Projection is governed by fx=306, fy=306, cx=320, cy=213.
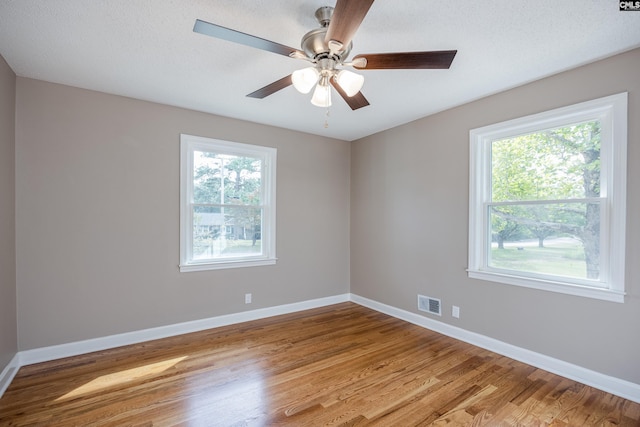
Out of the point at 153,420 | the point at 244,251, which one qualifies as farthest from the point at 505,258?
the point at 153,420

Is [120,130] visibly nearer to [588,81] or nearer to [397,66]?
[397,66]

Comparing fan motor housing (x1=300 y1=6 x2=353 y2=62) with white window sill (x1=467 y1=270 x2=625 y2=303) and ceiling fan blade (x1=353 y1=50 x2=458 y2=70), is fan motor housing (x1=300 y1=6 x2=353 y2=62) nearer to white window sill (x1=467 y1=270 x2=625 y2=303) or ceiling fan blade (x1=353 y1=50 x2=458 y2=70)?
ceiling fan blade (x1=353 y1=50 x2=458 y2=70)

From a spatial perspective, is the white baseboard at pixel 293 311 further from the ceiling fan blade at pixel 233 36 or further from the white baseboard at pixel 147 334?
the ceiling fan blade at pixel 233 36

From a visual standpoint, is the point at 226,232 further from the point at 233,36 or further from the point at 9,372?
the point at 233,36

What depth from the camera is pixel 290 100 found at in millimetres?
3246

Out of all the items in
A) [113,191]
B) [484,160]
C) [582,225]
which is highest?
[484,160]

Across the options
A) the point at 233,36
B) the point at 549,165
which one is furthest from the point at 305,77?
the point at 549,165

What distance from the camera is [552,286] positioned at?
2654 mm

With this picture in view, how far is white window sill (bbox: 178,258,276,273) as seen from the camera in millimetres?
3510

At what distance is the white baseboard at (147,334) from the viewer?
2.79 metres

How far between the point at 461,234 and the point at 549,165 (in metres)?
1.04

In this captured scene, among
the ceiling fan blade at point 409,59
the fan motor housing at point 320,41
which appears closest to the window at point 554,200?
the ceiling fan blade at point 409,59

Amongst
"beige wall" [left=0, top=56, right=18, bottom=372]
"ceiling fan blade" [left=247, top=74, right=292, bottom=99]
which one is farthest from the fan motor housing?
"beige wall" [left=0, top=56, right=18, bottom=372]

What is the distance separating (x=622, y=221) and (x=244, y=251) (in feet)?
12.1
